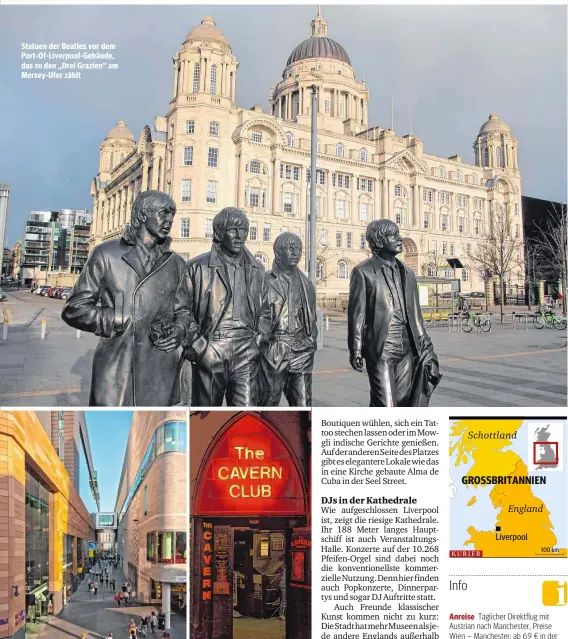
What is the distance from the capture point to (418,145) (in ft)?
25.1

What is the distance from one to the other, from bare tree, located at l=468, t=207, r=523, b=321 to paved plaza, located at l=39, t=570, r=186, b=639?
8658mm

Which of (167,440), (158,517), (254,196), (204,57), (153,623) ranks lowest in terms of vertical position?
(153,623)

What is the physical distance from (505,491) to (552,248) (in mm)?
7723

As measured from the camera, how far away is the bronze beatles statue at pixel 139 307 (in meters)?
3.32

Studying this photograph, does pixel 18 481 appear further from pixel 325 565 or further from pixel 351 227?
pixel 351 227

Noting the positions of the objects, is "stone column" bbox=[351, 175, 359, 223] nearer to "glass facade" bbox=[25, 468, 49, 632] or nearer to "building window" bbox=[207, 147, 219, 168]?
"building window" bbox=[207, 147, 219, 168]

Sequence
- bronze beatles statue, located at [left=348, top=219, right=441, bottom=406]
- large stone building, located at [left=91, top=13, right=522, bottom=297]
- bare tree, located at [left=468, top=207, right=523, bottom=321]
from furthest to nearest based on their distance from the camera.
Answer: bare tree, located at [left=468, top=207, right=523, bottom=321], large stone building, located at [left=91, top=13, right=522, bottom=297], bronze beatles statue, located at [left=348, top=219, right=441, bottom=406]

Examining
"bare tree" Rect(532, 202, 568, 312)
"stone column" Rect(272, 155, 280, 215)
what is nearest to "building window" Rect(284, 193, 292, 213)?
"stone column" Rect(272, 155, 280, 215)

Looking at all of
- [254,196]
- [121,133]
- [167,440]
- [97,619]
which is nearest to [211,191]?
[254,196]

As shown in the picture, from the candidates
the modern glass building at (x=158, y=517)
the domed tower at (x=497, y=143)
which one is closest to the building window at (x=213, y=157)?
the domed tower at (x=497, y=143)

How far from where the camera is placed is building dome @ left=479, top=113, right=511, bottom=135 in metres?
5.79

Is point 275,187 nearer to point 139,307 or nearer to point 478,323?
point 478,323

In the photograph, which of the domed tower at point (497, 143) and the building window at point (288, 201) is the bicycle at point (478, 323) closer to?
the building window at point (288, 201)

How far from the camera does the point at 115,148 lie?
A: 615cm
